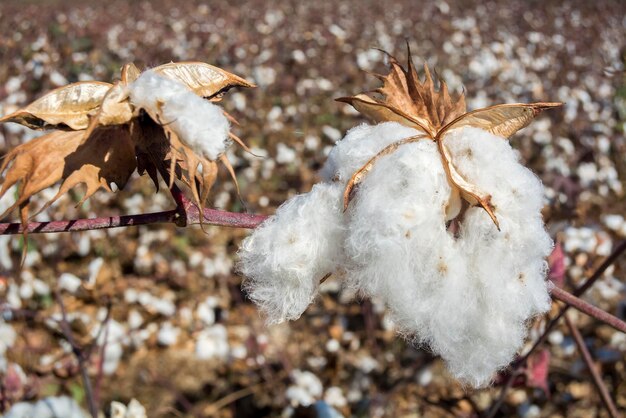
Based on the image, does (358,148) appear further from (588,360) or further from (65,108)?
(588,360)

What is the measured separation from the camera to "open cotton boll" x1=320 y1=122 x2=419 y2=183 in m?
0.54

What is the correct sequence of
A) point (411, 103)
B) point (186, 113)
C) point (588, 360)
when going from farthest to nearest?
1. point (588, 360)
2. point (411, 103)
3. point (186, 113)

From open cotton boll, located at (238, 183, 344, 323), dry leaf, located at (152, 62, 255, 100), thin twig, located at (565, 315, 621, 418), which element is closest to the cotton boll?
open cotton boll, located at (238, 183, 344, 323)

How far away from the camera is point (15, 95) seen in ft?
10.5

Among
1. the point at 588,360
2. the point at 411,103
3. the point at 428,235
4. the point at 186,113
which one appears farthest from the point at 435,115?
the point at 588,360

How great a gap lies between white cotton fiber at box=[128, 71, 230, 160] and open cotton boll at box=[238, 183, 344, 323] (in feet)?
0.31

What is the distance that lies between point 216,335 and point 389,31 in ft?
12.3

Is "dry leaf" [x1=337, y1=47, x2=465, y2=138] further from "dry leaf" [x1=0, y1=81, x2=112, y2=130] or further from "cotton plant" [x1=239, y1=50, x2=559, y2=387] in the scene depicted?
"dry leaf" [x1=0, y1=81, x2=112, y2=130]

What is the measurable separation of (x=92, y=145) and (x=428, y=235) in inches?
12.0

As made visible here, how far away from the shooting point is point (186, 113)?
473 millimetres

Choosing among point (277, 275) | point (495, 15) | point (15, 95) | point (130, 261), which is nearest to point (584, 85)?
point (495, 15)

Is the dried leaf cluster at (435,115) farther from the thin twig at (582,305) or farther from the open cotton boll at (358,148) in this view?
the thin twig at (582,305)

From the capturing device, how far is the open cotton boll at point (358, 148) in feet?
1.76

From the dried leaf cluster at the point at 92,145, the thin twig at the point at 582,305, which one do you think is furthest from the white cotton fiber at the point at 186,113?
the thin twig at the point at 582,305
